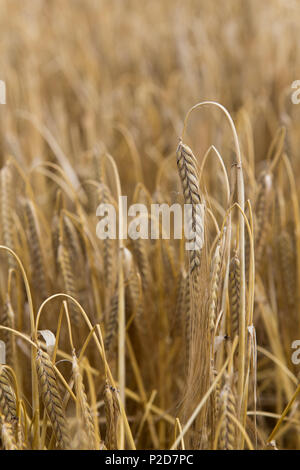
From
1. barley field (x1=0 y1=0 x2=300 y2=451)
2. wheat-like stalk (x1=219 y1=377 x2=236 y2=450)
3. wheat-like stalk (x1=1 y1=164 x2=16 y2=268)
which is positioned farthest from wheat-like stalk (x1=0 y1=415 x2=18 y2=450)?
wheat-like stalk (x1=1 y1=164 x2=16 y2=268)

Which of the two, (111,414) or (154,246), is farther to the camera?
(154,246)

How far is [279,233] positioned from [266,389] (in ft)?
0.93

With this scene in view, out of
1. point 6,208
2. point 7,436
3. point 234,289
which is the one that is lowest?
point 7,436

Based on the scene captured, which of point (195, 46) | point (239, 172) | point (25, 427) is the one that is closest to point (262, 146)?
point (195, 46)

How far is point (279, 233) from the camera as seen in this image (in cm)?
85

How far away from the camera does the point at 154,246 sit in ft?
2.62

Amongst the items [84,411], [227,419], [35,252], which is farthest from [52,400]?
[35,252]

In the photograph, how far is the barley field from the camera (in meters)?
0.52

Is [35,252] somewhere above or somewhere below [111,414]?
above

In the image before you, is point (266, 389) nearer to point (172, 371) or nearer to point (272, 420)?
point (272, 420)

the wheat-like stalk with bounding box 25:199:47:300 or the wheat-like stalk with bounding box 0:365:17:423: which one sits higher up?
the wheat-like stalk with bounding box 25:199:47:300

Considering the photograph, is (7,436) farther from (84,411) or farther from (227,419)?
(227,419)
